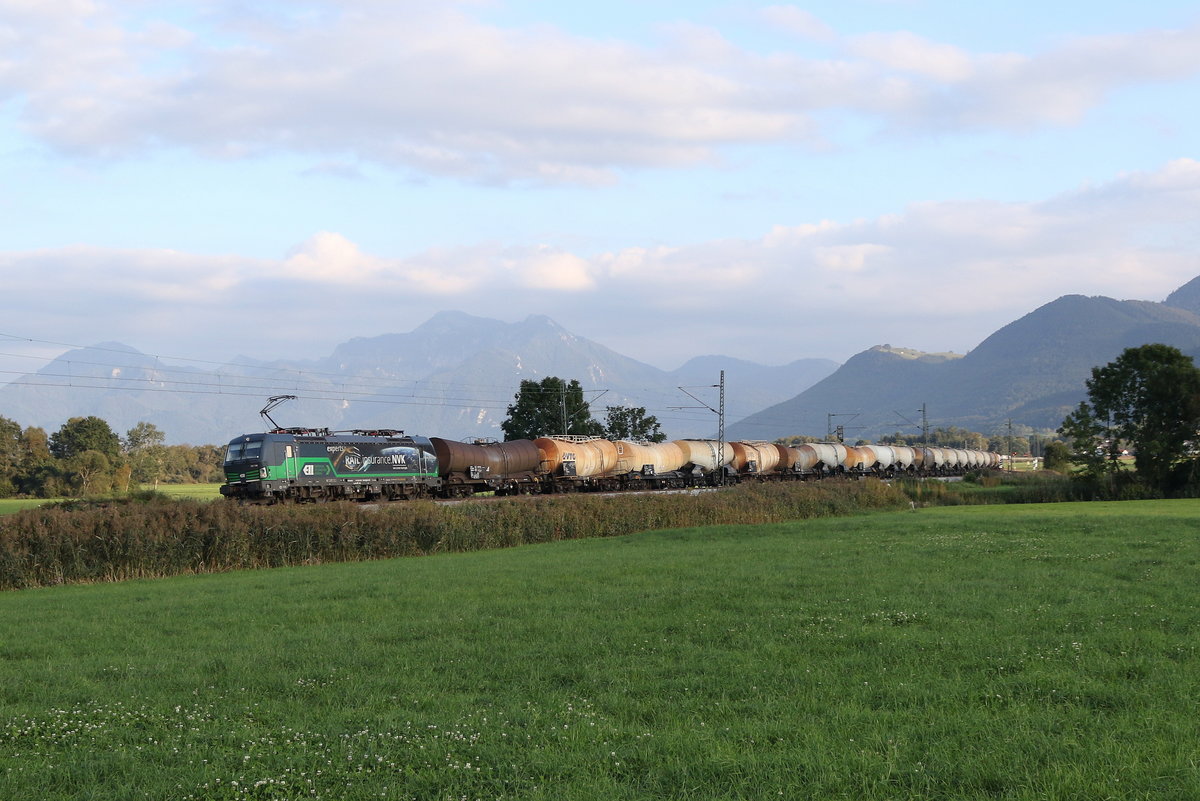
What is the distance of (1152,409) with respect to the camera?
65.1 m

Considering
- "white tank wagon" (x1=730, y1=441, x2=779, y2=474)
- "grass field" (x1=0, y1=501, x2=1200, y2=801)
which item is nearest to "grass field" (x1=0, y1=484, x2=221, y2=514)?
"grass field" (x1=0, y1=501, x2=1200, y2=801)

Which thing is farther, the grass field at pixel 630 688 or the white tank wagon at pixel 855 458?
the white tank wagon at pixel 855 458

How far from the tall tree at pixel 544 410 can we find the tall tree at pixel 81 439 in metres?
47.0

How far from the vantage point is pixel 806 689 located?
36.7 feet

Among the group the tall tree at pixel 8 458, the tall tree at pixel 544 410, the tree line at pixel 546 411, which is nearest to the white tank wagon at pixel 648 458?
the tree line at pixel 546 411

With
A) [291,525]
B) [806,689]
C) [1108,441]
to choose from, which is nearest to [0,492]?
[291,525]

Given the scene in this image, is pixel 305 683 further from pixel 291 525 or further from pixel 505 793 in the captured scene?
pixel 291 525

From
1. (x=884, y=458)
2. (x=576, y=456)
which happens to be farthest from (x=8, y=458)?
(x=884, y=458)

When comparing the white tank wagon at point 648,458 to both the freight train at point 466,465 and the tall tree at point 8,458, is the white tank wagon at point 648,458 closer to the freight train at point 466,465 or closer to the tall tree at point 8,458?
the freight train at point 466,465

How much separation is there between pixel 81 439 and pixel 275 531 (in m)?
92.6

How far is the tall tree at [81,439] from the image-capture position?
111 metres

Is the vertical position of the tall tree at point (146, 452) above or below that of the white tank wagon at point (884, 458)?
above

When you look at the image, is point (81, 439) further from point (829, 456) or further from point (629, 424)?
point (829, 456)

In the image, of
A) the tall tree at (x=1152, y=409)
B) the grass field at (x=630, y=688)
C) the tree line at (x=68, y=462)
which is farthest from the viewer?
the tree line at (x=68, y=462)
